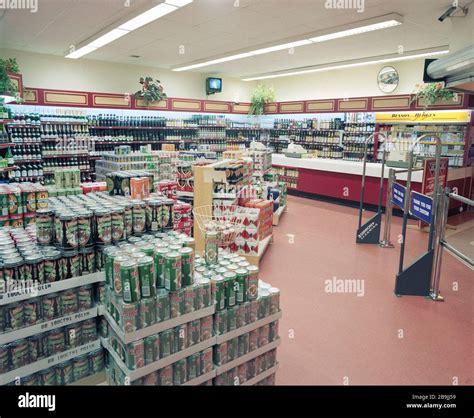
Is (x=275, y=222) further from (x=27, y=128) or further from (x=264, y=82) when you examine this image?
(x=264, y=82)

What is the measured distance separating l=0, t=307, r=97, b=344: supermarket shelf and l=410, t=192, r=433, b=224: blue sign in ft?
12.6

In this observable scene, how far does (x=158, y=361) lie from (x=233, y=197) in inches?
123

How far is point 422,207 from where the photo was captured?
4.63 meters

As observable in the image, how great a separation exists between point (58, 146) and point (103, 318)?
7.83m

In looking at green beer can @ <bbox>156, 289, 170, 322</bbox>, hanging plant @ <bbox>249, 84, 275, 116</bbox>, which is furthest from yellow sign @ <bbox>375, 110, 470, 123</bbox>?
green beer can @ <bbox>156, 289, 170, 322</bbox>

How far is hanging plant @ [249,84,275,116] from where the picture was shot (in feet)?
45.8

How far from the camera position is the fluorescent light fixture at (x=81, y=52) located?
8.96 m

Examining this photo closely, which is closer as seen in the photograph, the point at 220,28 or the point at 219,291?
the point at 219,291

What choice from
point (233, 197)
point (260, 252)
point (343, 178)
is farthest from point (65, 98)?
point (343, 178)

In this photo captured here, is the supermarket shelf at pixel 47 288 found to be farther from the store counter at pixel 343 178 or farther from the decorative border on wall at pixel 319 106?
the decorative border on wall at pixel 319 106

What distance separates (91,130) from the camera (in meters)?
9.92

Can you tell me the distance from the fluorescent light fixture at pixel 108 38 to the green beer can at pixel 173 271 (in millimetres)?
6685

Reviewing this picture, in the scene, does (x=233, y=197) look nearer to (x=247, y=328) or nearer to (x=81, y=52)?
(x=247, y=328)

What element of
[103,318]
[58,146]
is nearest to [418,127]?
[58,146]
